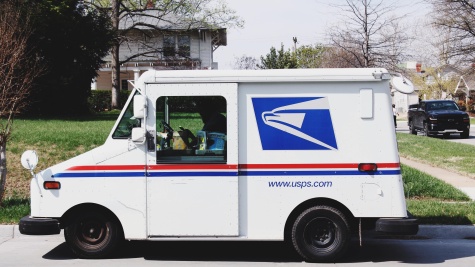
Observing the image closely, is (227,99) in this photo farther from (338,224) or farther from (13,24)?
(13,24)

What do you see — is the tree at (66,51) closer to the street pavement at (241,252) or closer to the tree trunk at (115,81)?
the tree trunk at (115,81)

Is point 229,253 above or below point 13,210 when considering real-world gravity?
below

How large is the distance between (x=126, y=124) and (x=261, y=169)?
1.76 meters

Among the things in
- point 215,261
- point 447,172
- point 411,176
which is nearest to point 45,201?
point 215,261

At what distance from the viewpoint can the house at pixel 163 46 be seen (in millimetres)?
42156

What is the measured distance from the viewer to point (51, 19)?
26.0 m

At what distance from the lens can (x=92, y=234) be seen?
25.8 ft

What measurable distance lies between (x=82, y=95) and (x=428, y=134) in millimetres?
15938

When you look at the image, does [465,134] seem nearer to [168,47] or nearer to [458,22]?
[458,22]

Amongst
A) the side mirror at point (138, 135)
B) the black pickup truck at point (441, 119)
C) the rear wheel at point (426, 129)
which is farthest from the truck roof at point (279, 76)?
the rear wheel at point (426, 129)

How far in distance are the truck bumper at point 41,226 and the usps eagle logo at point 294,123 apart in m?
2.71

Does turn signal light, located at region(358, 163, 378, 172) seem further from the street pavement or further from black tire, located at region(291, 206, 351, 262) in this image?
the street pavement

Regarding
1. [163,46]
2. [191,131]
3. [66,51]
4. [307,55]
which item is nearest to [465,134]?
[66,51]

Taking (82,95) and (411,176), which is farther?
(82,95)
